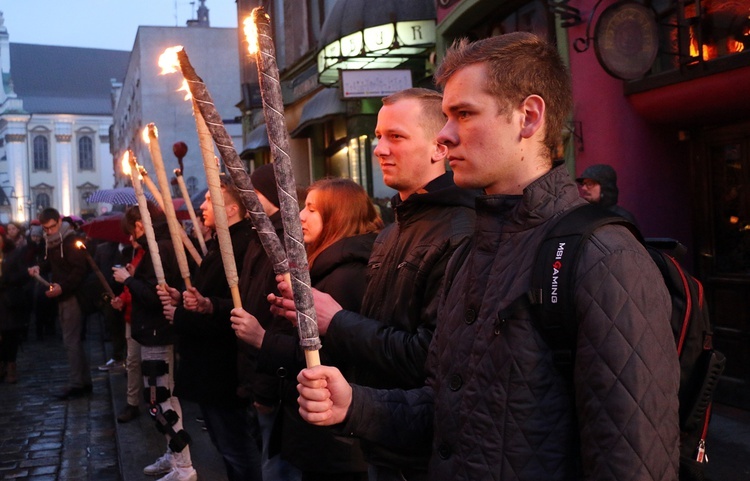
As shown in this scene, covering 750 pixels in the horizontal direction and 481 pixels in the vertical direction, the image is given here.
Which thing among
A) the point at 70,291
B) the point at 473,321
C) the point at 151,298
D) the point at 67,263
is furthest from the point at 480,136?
the point at 67,263

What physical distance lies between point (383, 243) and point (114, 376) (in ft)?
28.7

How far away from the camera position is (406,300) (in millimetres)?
2719

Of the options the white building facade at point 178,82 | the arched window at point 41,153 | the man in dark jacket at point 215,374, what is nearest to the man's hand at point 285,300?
the man in dark jacket at point 215,374

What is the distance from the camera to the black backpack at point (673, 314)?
1.71 metres

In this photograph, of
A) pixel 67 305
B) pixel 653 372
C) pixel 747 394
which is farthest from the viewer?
pixel 67 305

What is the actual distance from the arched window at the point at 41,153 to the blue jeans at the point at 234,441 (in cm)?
9089

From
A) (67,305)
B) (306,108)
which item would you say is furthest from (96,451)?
(306,108)

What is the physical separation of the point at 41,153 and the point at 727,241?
91601mm

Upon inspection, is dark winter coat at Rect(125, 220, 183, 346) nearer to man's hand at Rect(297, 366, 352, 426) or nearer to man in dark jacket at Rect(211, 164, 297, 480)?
man in dark jacket at Rect(211, 164, 297, 480)

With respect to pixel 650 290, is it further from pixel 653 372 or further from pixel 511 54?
pixel 511 54

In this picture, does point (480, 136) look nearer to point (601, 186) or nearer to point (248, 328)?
point (248, 328)

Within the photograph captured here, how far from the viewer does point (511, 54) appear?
1.91 meters

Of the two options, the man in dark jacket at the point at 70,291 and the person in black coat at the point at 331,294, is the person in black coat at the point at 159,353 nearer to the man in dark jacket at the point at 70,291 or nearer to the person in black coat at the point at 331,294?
the person in black coat at the point at 331,294

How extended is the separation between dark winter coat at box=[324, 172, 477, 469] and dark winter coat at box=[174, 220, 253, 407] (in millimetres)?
2028
